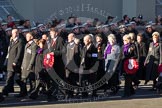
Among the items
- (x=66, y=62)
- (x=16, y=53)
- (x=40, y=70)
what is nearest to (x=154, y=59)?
(x=66, y=62)

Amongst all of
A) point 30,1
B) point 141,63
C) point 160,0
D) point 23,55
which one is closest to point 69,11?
point 30,1

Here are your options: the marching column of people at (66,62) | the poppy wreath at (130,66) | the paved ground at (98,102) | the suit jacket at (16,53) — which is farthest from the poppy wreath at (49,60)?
the poppy wreath at (130,66)

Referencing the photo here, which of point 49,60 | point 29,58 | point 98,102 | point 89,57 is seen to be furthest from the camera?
point 89,57

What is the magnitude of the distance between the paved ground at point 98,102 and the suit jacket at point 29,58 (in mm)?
801

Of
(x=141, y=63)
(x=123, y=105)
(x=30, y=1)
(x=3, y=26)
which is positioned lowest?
(x=123, y=105)

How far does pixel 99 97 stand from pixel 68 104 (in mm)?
1486

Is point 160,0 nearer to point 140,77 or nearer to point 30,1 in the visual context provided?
point 30,1

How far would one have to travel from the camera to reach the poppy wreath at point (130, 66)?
48.8ft

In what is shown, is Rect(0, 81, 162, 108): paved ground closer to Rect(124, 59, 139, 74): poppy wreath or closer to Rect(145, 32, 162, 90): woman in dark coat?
Rect(124, 59, 139, 74): poppy wreath

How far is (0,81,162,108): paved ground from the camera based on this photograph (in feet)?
44.0

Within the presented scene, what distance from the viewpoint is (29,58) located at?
14141mm

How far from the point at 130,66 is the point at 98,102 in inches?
61.6

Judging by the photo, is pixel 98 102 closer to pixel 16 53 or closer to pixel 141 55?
pixel 16 53

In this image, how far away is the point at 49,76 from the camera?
14.1 meters
